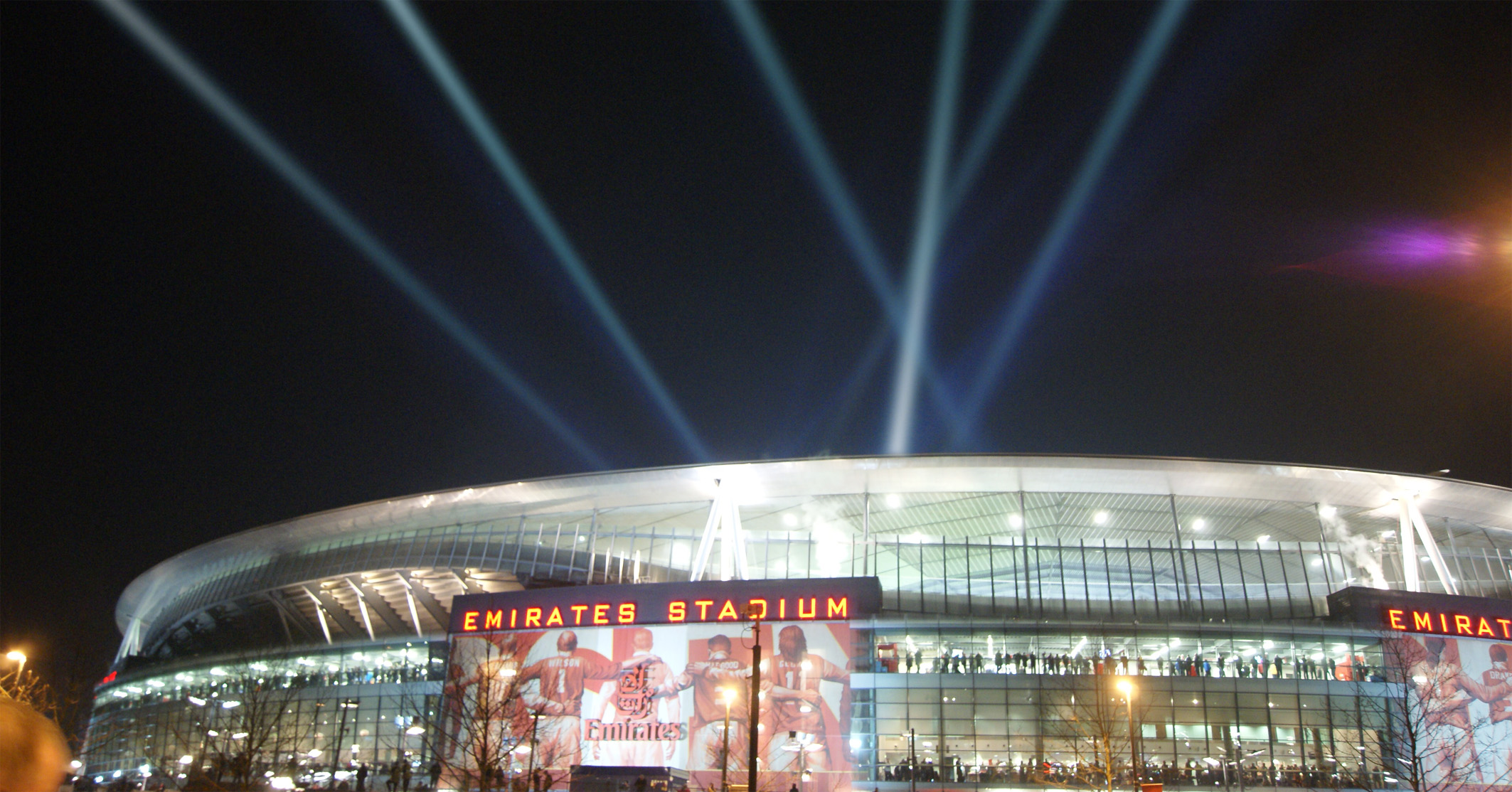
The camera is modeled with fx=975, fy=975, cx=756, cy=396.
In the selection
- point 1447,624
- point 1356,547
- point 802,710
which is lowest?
point 802,710

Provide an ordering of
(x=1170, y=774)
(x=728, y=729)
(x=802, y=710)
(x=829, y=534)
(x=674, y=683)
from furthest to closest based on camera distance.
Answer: (x=829, y=534) → (x=674, y=683) → (x=802, y=710) → (x=1170, y=774) → (x=728, y=729)

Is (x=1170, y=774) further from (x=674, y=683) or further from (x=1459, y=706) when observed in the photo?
(x=674, y=683)

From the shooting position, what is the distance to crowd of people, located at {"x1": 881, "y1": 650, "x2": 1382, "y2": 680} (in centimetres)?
4191

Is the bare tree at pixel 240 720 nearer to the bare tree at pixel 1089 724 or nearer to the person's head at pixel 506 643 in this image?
the person's head at pixel 506 643

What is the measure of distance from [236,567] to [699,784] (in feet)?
141

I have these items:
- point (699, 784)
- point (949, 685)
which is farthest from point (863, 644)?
point (699, 784)

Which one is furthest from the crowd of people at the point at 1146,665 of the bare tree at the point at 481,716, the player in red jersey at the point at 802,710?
the bare tree at the point at 481,716

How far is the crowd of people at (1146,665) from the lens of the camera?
41906mm

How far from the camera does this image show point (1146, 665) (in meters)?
42.2

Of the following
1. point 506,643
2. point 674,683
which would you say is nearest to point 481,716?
point 506,643

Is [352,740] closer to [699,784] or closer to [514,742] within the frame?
[514,742]

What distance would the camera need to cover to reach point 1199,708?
135 ft

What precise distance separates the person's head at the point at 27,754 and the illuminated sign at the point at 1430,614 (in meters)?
49.1

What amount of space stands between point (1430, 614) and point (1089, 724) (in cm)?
1674
